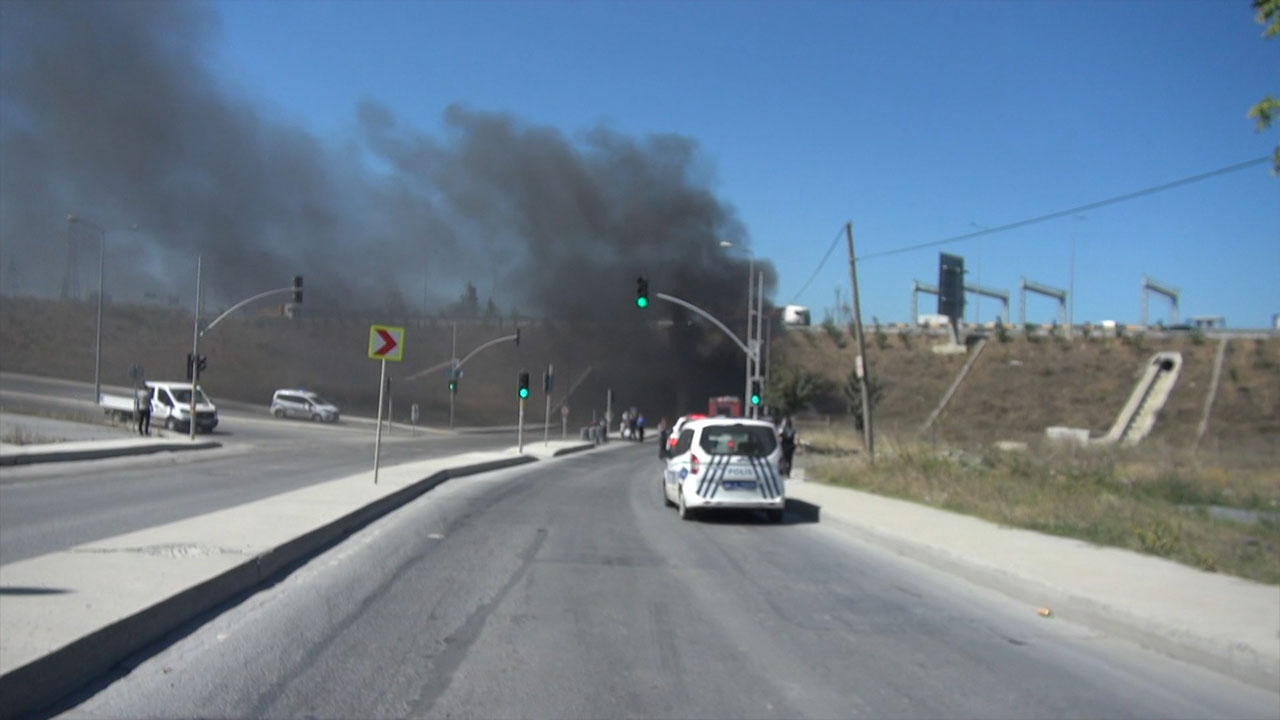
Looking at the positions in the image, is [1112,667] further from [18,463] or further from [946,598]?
[18,463]

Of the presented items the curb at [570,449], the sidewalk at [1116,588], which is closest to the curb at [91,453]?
the curb at [570,449]

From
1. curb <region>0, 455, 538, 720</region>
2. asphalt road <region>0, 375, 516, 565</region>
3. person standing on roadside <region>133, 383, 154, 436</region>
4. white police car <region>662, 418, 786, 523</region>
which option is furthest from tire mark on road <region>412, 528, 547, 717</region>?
person standing on roadside <region>133, 383, 154, 436</region>

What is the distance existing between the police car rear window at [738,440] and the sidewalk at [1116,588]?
1.67m

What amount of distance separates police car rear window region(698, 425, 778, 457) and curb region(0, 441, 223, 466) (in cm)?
1430

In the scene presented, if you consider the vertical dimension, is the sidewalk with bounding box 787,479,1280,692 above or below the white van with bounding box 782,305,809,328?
below

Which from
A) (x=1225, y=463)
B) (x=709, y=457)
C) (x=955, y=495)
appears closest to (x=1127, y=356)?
(x=1225, y=463)

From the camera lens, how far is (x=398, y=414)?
2488 inches

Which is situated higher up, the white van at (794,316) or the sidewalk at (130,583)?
the white van at (794,316)

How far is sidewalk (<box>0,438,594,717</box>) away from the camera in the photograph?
550cm

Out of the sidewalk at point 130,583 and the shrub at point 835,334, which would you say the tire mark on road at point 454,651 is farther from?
the shrub at point 835,334

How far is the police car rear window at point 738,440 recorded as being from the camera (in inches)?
624

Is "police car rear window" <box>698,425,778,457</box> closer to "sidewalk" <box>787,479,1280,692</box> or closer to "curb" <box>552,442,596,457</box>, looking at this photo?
"sidewalk" <box>787,479,1280,692</box>

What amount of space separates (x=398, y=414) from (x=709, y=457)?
5011 centimetres

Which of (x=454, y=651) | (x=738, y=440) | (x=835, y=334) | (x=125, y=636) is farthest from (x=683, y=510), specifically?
(x=835, y=334)
